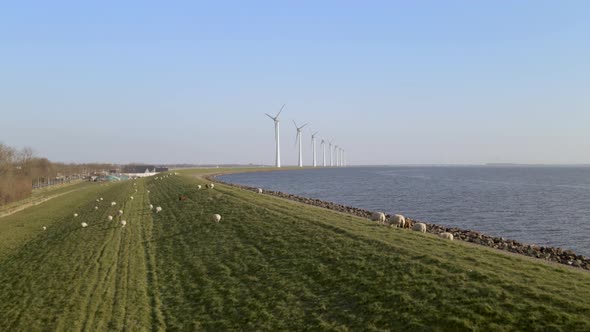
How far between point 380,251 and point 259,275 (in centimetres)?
616

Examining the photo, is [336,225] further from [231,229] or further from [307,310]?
[307,310]

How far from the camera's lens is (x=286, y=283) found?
19891mm

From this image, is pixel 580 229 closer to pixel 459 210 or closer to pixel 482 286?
pixel 459 210

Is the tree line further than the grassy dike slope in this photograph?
Yes

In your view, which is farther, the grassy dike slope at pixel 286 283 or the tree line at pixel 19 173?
the tree line at pixel 19 173

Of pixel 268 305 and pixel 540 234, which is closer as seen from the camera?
pixel 268 305

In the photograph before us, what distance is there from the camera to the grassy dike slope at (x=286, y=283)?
1438 cm

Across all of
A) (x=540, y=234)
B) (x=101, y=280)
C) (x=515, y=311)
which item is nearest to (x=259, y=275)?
(x=101, y=280)

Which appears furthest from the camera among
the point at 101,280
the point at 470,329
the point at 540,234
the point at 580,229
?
the point at 580,229

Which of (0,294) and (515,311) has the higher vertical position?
(515,311)

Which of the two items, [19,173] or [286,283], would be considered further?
[19,173]

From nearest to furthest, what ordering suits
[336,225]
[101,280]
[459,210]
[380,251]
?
[380,251]
[101,280]
[336,225]
[459,210]

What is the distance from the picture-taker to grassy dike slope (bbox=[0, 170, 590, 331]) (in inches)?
566

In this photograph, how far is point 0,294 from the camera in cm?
2309
